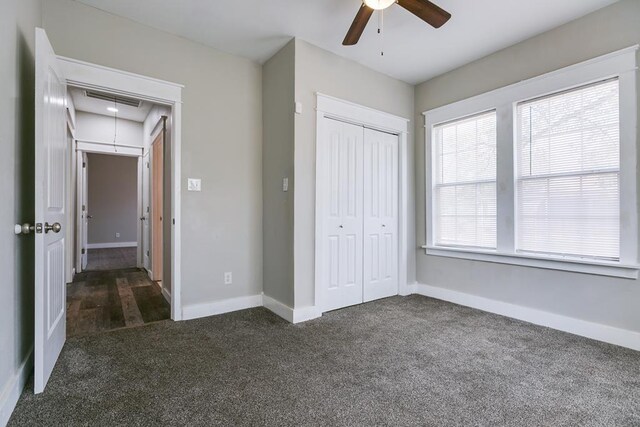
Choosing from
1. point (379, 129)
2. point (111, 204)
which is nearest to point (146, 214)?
point (379, 129)

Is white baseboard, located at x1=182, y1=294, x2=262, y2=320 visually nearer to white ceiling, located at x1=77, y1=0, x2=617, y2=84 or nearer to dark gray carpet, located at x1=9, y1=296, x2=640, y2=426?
dark gray carpet, located at x1=9, y1=296, x2=640, y2=426

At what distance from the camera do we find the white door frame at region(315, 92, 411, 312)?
313cm

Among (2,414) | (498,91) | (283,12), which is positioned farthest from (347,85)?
(2,414)

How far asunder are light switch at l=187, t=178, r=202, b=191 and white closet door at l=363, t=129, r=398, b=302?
5.99 feet

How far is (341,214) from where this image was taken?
3.38 m

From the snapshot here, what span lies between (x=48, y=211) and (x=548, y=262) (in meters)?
3.92

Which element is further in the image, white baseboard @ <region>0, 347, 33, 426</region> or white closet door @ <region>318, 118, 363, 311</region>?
white closet door @ <region>318, 118, 363, 311</region>

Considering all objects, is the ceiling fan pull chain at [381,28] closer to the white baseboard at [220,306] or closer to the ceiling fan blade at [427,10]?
the ceiling fan blade at [427,10]

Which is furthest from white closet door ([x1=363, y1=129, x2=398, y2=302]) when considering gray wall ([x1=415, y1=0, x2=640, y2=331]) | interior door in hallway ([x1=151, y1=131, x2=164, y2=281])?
interior door in hallway ([x1=151, y1=131, x2=164, y2=281])

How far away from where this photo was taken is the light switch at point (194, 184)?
3.04 metres

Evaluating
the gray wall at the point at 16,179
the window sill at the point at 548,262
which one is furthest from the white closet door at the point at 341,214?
the gray wall at the point at 16,179

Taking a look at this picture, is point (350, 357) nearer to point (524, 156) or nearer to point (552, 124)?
point (524, 156)

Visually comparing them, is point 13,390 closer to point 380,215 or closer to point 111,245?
point 380,215

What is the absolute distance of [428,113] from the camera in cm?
391
